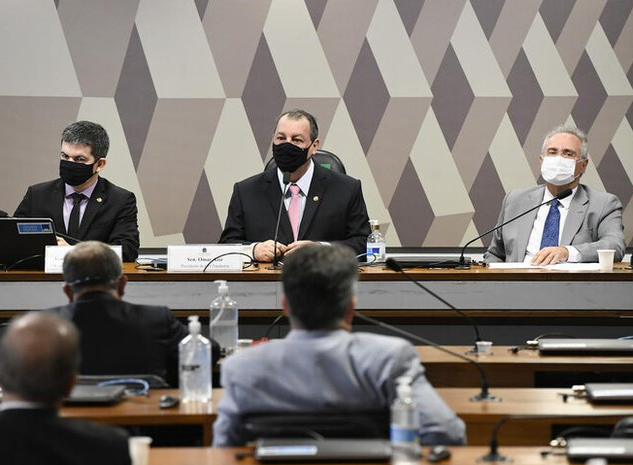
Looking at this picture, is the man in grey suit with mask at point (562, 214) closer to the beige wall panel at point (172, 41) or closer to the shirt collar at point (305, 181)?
the shirt collar at point (305, 181)

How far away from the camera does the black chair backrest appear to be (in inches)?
82.7

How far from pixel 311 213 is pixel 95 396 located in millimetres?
2795

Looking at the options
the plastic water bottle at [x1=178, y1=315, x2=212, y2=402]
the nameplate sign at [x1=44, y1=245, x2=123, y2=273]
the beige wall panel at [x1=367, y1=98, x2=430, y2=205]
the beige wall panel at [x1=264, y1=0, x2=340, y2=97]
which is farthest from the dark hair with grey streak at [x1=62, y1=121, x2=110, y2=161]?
the plastic water bottle at [x1=178, y1=315, x2=212, y2=402]

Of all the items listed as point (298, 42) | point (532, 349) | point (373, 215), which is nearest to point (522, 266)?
point (532, 349)

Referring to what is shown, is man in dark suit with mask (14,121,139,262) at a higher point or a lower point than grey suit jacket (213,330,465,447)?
higher

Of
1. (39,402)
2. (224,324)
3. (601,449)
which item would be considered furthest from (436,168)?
(39,402)

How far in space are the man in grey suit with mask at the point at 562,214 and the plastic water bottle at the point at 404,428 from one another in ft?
10.4

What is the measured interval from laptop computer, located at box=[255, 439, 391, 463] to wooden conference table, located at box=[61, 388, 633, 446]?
61 centimetres

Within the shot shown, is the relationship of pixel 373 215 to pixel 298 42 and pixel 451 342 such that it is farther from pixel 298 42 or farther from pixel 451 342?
pixel 451 342

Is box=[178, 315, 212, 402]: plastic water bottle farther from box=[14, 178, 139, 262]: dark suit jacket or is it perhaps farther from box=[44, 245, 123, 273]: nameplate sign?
box=[14, 178, 139, 262]: dark suit jacket

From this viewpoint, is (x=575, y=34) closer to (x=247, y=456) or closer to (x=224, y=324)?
(x=224, y=324)

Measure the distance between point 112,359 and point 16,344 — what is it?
1.21 metres

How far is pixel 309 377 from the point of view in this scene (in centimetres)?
221

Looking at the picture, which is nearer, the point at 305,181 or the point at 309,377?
the point at 309,377
